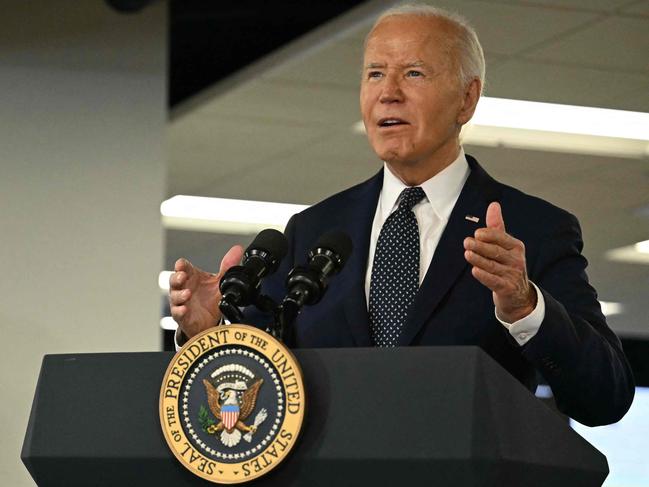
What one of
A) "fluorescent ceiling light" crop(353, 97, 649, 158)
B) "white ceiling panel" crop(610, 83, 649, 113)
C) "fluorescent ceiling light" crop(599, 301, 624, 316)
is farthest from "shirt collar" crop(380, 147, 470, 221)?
"fluorescent ceiling light" crop(599, 301, 624, 316)

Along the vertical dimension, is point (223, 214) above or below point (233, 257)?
below

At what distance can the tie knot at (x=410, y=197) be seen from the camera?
199cm

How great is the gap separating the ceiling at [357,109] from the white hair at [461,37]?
2.77 m

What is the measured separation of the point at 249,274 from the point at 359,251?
0.41m

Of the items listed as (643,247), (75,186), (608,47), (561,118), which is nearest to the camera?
(75,186)

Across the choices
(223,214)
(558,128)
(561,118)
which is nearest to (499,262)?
(561,118)

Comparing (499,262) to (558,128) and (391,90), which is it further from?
(558,128)

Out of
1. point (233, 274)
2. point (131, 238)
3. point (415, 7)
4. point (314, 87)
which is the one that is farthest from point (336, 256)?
point (314, 87)

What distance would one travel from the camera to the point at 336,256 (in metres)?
1.58

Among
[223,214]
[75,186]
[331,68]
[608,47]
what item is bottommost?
[223,214]

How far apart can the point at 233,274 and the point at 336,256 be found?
12 centimetres

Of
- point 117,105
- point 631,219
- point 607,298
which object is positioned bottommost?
point 607,298

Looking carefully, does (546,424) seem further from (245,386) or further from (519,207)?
(519,207)

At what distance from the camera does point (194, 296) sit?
69.4 inches
